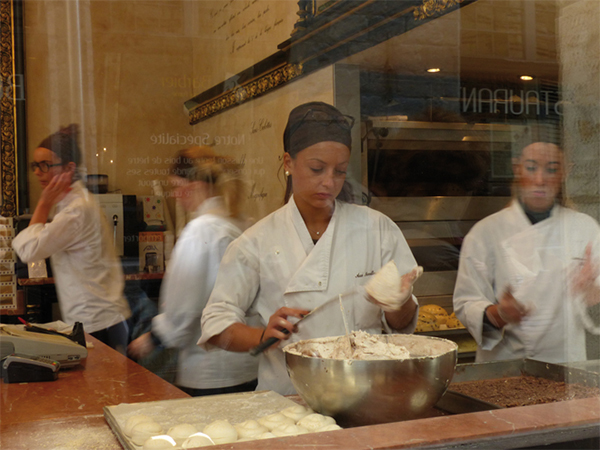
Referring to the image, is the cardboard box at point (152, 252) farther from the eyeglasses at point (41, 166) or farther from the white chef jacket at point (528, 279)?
the white chef jacket at point (528, 279)

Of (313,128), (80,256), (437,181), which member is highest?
(313,128)

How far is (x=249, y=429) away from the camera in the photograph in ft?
2.63

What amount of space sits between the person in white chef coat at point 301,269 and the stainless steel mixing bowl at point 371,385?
0.32 m

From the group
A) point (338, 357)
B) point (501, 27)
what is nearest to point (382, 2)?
point (501, 27)

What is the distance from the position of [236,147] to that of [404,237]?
412 millimetres

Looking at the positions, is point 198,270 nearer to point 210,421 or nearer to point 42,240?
point 42,240

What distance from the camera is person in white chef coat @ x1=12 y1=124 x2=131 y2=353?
3.53 feet

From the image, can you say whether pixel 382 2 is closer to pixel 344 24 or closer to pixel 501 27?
pixel 344 24

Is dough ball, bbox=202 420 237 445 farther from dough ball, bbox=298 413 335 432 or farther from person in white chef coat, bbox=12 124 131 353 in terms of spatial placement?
person in white chef coat, bbox=12 124 131 353

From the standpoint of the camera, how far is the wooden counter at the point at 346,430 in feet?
2.40

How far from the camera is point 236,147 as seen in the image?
120 cm

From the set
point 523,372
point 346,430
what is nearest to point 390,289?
point 523,372

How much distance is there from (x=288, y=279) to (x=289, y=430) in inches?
17.1

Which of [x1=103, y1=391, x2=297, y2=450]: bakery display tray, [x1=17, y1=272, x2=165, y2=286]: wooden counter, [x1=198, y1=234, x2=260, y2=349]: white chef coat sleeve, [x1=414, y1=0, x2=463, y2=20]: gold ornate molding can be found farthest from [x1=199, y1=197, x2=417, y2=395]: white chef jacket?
[x1=414, y1=0, x2=463, y2=20]: gold ornate molding
